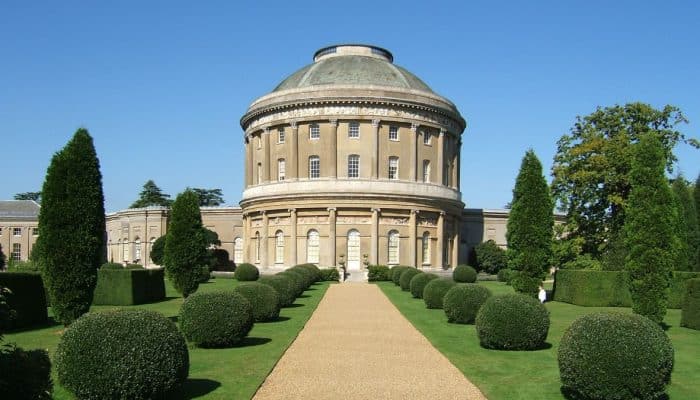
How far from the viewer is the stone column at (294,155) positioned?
51.6 m

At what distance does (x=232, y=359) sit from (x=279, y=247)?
125 feet

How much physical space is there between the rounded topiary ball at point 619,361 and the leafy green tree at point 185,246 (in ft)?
63.9

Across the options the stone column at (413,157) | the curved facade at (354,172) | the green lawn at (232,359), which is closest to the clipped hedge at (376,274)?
the curved facade at (354,172)

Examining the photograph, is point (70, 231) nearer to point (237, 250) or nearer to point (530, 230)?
point (530, 230)

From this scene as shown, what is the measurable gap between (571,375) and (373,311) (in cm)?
1527

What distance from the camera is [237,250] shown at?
2564 inches

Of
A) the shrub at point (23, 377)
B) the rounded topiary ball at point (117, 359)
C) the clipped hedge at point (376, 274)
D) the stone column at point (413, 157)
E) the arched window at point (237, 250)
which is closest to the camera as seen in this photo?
the shrub at point (23, 377)

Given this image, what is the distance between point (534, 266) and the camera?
82.9 ft

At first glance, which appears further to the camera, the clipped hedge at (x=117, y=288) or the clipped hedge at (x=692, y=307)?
the clipped hedge at (x=117, y=288)

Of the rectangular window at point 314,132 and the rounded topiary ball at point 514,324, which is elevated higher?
the rectangular window at point 314,132

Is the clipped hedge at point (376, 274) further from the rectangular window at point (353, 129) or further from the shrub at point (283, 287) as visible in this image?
the shrub at point (283, 287)

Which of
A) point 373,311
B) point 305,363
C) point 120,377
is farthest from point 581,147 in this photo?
point 120,377

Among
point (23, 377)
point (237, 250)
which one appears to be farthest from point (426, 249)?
point (23, 377)

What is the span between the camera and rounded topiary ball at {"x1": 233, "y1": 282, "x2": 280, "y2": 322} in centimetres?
2084
